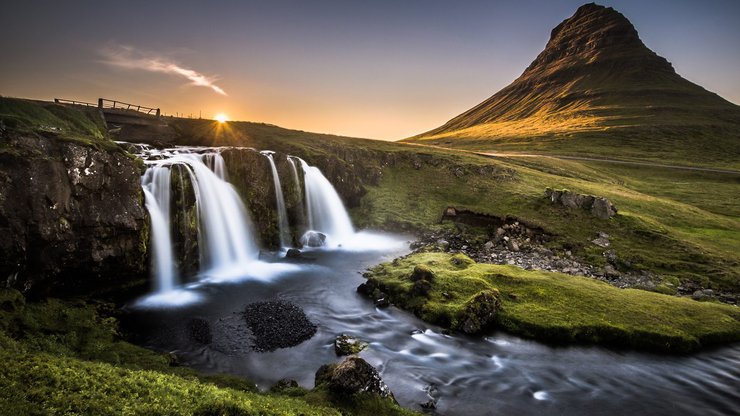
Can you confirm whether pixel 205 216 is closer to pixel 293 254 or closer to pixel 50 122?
pixel 293 254

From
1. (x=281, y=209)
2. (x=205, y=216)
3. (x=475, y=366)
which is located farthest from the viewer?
(x=281, y=209)

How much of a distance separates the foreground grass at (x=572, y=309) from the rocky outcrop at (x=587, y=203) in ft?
53.6

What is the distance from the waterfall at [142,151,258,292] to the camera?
25.4 m

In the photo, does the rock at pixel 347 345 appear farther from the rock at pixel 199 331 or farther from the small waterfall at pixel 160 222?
the small waterfall at pixel 160 222

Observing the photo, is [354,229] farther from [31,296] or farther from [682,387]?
[682,387]

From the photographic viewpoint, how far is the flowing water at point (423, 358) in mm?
14180

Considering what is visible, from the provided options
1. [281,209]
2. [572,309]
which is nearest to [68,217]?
[281,209]

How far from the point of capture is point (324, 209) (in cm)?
4206

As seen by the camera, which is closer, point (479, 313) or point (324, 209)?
point (479, 313)

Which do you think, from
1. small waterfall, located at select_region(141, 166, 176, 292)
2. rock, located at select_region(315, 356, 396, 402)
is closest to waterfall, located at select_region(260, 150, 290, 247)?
small waterfall, located at select_region(141, 166, 176, 292)

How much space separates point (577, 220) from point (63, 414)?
1630 inches

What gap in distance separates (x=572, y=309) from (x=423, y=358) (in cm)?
953

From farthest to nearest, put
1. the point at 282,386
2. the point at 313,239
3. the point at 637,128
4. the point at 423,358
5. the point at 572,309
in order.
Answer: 1. the point at 637,128
2. the point at 313,239
3. the point at 572,309
4. the point at 423,358
5. the point at 282,386

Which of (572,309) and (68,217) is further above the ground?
(68,217)
